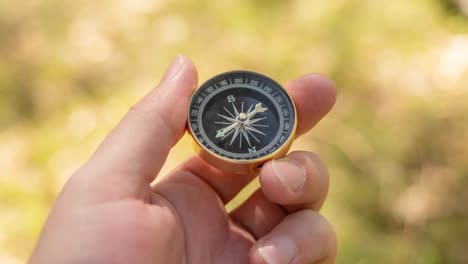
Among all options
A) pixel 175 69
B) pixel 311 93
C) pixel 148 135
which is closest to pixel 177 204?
pixel 148 135

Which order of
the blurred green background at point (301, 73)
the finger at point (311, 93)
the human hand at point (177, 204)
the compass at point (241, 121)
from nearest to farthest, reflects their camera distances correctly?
the human hand at point (177, 204), the compass at point (241, 121), the finger at point (311, 93), the blurred green background at point (301, 73)

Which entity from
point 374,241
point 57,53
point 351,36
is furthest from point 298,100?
point 57,53

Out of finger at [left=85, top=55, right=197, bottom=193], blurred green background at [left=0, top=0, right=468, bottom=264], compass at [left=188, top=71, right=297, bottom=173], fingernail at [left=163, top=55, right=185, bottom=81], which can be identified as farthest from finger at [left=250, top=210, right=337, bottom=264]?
blurred green background at [left=0, top=0, right=468, bottom=264]

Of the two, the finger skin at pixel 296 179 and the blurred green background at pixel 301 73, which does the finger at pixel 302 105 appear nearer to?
the finger skin at pixel 296 179

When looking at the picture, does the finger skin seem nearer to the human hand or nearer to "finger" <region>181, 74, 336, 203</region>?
the human hand

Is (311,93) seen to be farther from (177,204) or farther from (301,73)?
(301,73)

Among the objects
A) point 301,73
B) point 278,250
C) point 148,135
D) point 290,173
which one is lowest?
point 301,73

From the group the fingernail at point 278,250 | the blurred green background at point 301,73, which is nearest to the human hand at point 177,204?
the fingernail at point 278,250
